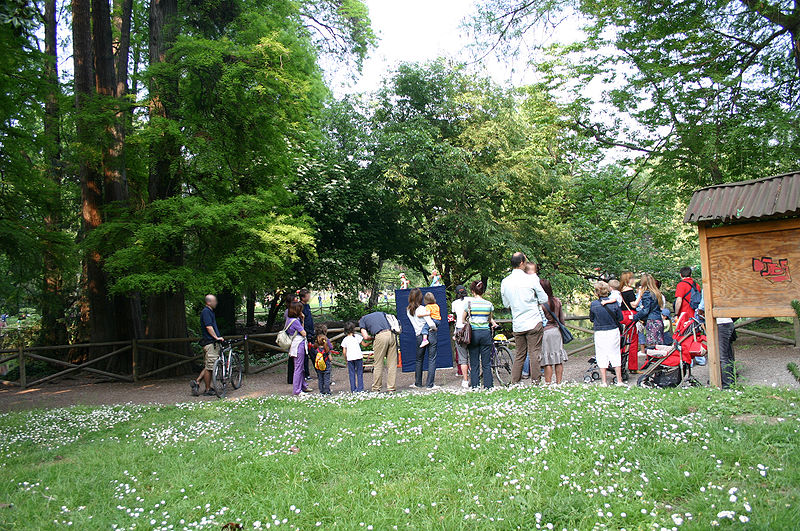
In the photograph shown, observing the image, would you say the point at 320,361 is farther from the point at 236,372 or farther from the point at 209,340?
the point at 236,372

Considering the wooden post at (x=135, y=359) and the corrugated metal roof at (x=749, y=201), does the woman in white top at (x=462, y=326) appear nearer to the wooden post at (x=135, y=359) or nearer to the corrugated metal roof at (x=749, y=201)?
the corrugated metal roof at (x=749, y=201)

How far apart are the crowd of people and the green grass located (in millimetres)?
1337

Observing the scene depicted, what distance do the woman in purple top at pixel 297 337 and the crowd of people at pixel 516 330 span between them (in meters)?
0.02

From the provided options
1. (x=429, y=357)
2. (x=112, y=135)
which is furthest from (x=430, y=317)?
(x=112, y=135)

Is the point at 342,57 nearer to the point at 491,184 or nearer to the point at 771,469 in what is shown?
the point at 491,184

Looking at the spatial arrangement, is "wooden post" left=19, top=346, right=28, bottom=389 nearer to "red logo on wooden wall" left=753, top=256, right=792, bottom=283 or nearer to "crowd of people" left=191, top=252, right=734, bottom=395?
"crowd of people" left=191, top=252, right=734, bottom=395

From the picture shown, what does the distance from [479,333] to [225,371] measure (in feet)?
18.1

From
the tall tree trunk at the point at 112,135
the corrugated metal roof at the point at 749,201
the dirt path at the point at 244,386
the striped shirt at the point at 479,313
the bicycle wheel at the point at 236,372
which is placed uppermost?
the tall tree trunk at the point at 112,135

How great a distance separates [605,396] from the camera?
244 inches

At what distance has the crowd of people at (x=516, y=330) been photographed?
25.7 feet

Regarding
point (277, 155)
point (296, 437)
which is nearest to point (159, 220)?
point (277, 155)

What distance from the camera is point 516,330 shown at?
7840mm

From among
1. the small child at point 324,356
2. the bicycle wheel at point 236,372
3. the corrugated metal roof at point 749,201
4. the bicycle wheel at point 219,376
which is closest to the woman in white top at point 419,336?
the small child at point 324,356

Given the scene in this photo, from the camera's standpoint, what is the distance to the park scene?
424 cm
